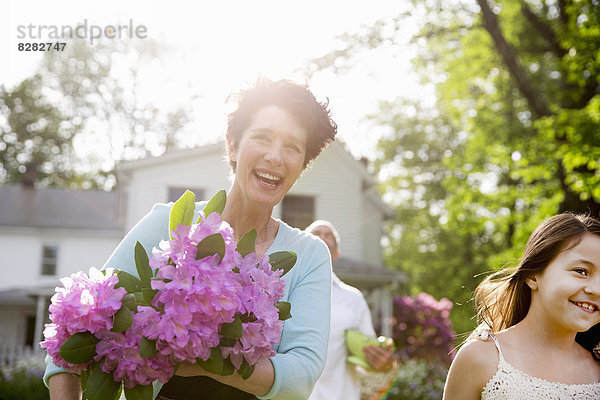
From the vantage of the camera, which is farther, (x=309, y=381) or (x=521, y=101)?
(x=521, y=101)

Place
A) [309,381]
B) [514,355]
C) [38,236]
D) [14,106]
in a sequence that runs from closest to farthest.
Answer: [309,381]
[514,355]
[38,236]
[14,106]

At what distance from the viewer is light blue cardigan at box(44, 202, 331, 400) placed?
1.80 metres

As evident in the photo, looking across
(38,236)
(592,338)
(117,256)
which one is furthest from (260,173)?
(38,236)

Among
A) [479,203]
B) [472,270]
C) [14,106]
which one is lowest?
[472,270]

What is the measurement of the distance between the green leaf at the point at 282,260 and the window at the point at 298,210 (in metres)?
18.2

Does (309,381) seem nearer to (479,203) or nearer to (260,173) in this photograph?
(260,173)

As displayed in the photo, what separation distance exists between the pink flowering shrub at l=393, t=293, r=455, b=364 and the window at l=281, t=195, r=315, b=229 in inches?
177

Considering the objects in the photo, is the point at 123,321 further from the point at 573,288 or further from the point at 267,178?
the point at 573,288

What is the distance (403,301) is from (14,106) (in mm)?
32528

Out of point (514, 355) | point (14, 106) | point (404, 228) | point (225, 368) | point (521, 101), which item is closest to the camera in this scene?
point (225, 368)

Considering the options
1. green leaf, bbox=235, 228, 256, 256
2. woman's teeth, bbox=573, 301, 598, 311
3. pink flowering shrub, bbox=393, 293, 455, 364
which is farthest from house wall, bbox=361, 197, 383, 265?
green leaf, bbox=235, 228, 256, 256

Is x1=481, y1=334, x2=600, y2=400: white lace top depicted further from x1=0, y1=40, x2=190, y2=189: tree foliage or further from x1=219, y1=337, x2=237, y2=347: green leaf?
x1=0, y1=40, x2=190, y2=189: tree foliage

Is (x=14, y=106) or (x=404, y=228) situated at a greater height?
(x=14, y=106)

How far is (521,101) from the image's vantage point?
21969 mm
